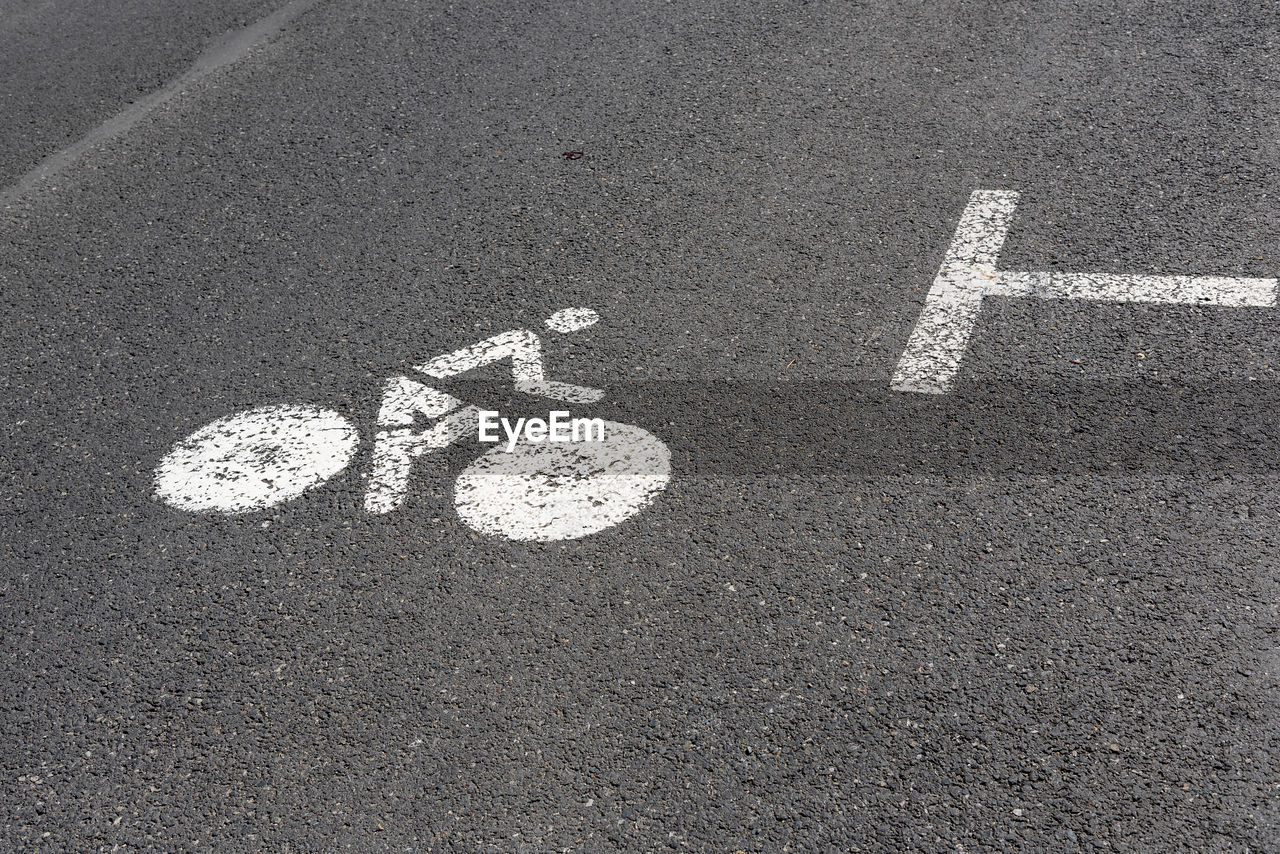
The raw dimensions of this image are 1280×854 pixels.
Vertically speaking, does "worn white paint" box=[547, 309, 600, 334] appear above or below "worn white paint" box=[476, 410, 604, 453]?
above

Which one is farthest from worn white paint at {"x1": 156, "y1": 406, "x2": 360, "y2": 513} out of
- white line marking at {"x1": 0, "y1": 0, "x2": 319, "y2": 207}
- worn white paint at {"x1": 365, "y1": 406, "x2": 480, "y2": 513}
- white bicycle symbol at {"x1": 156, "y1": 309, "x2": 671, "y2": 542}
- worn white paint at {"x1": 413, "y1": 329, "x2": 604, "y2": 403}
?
white line marking at {"x1": 0, "y1": 0, "x2": 319, "y2": 207}

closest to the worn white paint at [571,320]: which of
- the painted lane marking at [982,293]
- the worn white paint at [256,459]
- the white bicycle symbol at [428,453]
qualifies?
the white bicycle symbol at [428,453]

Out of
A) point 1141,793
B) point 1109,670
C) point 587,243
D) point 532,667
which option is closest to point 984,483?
point 1109,670

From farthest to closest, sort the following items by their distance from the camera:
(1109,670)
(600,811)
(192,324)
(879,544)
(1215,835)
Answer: (192,324) < (879,544) < (1109,670) < (600,811) < (1215,835)

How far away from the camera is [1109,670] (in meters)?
2.81

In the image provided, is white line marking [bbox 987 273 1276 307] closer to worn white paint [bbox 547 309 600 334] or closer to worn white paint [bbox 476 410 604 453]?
worn white paint [bbox 547 309 600 334]

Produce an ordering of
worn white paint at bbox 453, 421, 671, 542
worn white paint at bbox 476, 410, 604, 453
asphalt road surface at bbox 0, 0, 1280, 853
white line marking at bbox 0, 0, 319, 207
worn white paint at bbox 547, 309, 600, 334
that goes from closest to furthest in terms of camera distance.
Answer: asphalt road surface at bbox 0, 0, 1280, 853
worn white paint at bbox 453, 421, 671, 542
worn white paint at bbox 476, 410, 604, 453
worn white paint at bbox 547, 309, 600, 334
white line marking at bbox 0, 0, 319, 207

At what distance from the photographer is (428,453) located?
3.68 m

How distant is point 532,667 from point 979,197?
2.77 meters

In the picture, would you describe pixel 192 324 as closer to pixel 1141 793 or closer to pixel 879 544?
pixel 879 544

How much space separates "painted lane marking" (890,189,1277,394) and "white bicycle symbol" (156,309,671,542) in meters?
0.94

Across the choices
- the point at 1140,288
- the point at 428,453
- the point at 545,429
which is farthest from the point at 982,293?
the point at 428,453

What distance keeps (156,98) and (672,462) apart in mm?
4020

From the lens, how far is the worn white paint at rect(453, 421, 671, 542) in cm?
340
